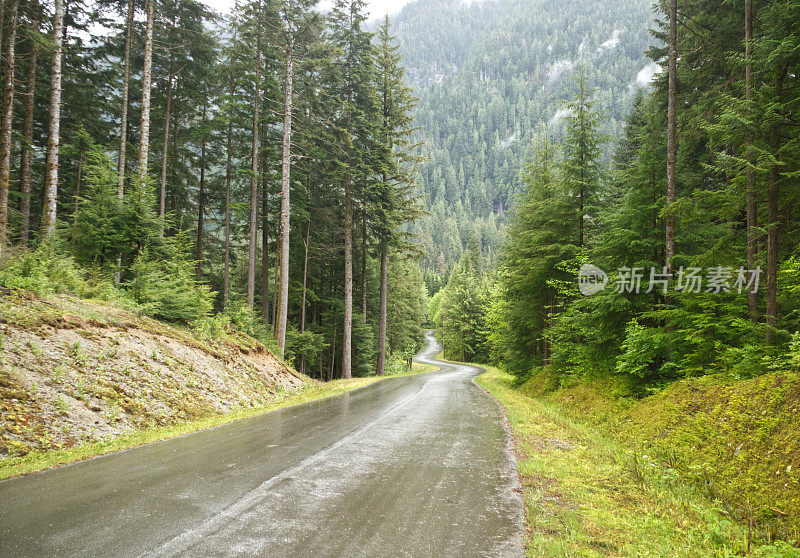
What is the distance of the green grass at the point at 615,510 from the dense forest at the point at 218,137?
1224cm

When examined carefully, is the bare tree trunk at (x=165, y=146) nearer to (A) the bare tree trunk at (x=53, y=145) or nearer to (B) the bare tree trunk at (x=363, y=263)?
(A) the bare tree trunk at (x=53, y=145)

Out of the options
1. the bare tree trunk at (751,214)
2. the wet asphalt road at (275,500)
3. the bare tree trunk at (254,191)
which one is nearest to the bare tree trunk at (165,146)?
the bare tree trunk at (254,191)

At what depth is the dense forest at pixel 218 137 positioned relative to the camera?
47.1 feet

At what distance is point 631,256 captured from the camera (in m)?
12.5

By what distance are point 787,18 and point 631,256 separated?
21.8 feet

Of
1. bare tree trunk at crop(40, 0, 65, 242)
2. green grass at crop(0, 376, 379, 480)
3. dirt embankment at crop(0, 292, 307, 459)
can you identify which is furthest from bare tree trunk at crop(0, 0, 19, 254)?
green grass at crop(0, 376, 379, 480)

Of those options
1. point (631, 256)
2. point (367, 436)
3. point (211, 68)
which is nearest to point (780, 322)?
point (631, 256)

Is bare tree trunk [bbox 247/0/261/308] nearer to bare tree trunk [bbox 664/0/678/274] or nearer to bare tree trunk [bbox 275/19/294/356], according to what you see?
bare tree trunk [bbox 275/19/294/356]

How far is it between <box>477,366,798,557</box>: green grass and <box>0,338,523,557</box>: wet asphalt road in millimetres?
364

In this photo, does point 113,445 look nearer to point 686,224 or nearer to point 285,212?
point 285,212

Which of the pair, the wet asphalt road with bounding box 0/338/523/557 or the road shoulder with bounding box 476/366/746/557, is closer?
the wet asphalt road with bounding box 0/338/523/557

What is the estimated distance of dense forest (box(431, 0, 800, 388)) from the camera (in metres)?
8.02

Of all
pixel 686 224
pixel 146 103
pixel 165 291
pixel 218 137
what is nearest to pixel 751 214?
pixel 686 224

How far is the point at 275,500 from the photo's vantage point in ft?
14.0
